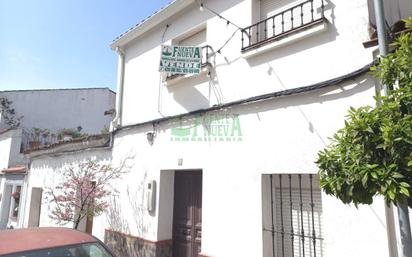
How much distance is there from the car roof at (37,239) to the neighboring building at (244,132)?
9.33 ft

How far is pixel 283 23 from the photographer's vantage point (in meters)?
5.95

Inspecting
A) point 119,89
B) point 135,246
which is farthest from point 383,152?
point 119,89

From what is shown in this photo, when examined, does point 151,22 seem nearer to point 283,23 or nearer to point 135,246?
point 283,23

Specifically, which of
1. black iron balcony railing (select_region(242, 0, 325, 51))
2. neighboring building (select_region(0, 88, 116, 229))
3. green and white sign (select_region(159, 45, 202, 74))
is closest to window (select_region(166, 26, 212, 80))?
green and white sign (select_region(159, 45, 202, 74))

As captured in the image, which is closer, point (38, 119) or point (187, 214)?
point (187, 214)

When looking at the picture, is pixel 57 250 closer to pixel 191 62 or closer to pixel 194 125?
pixel 194 125

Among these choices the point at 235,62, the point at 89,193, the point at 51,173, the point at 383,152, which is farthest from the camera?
the point at 51,173

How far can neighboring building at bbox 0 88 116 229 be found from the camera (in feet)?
52.4

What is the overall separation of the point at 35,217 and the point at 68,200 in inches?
239

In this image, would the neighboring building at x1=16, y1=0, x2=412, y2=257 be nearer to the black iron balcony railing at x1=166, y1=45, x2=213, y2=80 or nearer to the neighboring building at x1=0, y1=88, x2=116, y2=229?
the black iron balcony railing at x1=166, y1=45, x2=213, y2=80

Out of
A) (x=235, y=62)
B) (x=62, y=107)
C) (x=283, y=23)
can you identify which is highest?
(x=62, y=107)

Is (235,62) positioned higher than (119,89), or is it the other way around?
(119,89)

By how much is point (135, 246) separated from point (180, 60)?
4976mm

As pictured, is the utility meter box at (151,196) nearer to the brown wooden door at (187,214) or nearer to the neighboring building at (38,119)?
the brown wooden door at (187,214)
